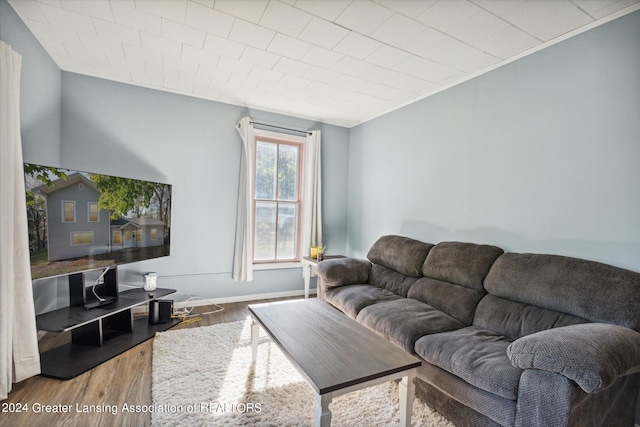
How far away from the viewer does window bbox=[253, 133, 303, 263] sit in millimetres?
3994

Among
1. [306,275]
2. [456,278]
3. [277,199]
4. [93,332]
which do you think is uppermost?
[277,199]

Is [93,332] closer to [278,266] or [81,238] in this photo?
[81,238]

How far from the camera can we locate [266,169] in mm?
4027

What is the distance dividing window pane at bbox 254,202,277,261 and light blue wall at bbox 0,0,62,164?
7.13 feet

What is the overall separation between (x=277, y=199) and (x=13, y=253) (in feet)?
8.78

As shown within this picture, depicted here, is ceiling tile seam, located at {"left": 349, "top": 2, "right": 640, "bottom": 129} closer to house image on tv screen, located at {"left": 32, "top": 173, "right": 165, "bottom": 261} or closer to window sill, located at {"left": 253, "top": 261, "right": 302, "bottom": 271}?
window sill, located at {"left": 253, "top": 261, "right": 302, "bottom": 271}

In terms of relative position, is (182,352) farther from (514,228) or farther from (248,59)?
(514,228)

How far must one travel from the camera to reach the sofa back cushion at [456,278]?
7.39 ft

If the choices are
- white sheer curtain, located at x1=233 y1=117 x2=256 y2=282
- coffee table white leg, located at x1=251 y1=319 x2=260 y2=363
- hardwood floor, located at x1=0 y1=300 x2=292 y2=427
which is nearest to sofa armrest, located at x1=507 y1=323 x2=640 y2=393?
coffee table white leg, located at x1=251 y1=319 x2=260 y2=363

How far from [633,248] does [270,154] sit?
11.9 ft

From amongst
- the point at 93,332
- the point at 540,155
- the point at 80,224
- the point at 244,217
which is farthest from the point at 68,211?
the point at 540,155

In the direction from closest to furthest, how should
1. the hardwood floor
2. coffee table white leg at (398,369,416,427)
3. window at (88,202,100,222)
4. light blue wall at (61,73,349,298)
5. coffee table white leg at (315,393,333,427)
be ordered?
coffee table white leg at (315,393,333,427) → coffee table white leg at (398,369,416,427) → the hardwood floor → window at (88,202,100,222) → light blue wall at (61,73,349,298)

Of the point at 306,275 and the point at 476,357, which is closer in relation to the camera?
the point at 476,357

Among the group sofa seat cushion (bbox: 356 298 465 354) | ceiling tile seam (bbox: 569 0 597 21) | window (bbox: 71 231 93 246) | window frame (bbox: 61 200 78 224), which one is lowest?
sofa seat cushion (bbox: 356 298 465 354)
